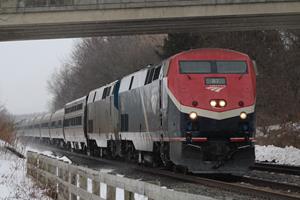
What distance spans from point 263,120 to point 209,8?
8492 millimetres

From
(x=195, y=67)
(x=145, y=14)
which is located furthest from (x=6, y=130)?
(x=195, y=67)

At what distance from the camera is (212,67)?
16.8m

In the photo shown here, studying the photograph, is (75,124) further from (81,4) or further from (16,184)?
(16,184)

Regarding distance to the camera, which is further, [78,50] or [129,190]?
[78,50]

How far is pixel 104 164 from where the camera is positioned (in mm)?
24984

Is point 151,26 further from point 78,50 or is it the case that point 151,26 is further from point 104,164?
point 78,50

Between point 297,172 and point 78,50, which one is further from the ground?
point 78,50

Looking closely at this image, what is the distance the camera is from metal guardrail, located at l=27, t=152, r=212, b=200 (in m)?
7.39

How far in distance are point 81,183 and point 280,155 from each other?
679 inches

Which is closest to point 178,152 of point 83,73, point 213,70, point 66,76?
point 213,70

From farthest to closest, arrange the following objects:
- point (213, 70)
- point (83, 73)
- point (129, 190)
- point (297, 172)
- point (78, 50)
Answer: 1. point (78, 50)
2. point (83, 73)
3. point (297, 172)
4. point (213, 70)
5. point (129, 190)

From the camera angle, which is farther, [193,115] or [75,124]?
[75,124]

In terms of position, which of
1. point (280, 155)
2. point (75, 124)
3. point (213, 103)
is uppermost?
point (75, 124)

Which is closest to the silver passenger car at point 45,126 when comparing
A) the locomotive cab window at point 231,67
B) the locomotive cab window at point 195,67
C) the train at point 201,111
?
the train at point 201,111
